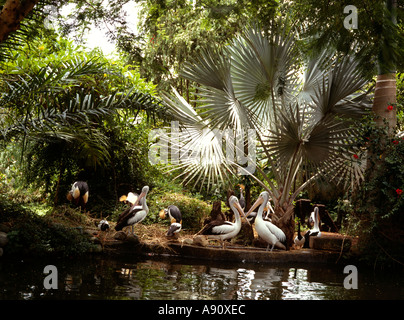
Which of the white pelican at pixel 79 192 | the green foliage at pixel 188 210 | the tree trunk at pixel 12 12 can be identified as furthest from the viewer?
the green foliage at pixel 188 210

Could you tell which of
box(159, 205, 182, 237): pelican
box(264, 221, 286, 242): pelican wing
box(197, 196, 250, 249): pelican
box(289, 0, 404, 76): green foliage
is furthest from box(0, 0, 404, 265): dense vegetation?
box(197, 196, 250, 249): pelican

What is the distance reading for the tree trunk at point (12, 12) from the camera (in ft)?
15.1

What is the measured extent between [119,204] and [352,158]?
597 centimetres

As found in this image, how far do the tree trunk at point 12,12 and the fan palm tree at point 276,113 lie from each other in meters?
4.06

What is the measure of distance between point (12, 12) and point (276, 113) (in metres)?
5.57

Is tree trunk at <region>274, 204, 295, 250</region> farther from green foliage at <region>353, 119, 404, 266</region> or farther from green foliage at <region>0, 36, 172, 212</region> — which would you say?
green foliage at <region>0, 36, 172, 212</region>

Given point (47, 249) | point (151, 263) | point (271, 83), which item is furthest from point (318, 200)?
point (47, 249)

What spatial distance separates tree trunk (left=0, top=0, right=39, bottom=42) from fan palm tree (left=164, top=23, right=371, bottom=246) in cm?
406

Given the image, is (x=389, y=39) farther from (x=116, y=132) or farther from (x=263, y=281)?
(x=116, y=132)

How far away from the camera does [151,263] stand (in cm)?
739

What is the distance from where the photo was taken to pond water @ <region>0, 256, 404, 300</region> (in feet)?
16.3

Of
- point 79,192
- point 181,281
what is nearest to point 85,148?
point 79,192

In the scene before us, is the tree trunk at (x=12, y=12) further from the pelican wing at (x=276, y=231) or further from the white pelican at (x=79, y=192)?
the pelican wing at (x=276, y=231)

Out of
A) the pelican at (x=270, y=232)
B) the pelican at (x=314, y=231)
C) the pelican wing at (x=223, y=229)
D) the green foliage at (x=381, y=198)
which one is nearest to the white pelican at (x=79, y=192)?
Answer: the pelican wing at (x=223, y=229)
